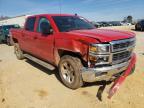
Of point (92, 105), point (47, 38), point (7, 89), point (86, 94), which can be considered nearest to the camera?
point (92, 105)

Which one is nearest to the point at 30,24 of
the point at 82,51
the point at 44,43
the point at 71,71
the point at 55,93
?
the point at 44,43

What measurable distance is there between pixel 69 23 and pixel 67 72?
5.41 feet

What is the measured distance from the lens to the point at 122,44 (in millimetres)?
4891

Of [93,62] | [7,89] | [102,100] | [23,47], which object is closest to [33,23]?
[23,47]

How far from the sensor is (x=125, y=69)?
523 centimetres

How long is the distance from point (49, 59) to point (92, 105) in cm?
237

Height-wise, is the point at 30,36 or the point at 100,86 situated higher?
the point at 30,36

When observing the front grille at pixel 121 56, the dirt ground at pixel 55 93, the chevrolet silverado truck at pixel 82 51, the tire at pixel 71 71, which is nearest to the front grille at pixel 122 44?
the chevrolet silverado truck at pixel 82 51

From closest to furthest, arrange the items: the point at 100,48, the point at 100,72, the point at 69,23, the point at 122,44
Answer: the point at 100,48
the point at 100,72
the point at 122,44
the point at 69,23

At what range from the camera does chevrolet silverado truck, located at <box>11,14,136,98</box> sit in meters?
4.64

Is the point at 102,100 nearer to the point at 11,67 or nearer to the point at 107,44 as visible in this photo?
the point at 107,44

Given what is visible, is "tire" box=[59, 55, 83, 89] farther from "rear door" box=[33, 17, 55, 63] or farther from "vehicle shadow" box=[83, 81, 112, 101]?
"rear door" box=[33, 17, 55, 63]

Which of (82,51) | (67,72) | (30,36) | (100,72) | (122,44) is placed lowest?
(67,72)

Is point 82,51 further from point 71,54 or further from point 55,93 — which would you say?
point 55,93
